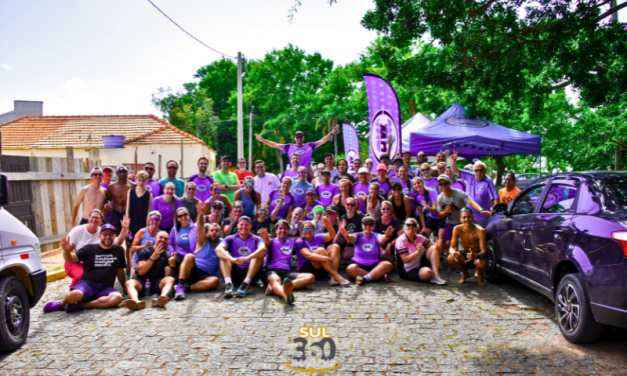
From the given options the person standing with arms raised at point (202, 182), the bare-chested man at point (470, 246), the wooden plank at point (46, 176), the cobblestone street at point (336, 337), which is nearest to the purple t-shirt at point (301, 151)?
the person standing with arms raised at point (202, 182)

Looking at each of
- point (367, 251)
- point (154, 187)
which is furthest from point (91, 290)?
point (367, 251)

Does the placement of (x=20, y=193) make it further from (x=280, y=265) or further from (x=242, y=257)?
(x=280, y=265)

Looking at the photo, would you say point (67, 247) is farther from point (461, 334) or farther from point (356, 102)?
point (356, 102)

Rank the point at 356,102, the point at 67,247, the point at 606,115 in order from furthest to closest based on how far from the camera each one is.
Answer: the point at 356,102 → the point at 606,115 → the point at 67,247

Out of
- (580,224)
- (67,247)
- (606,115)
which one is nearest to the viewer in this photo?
(580,224)

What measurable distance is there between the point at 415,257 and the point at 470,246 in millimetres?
923

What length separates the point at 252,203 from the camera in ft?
30.2

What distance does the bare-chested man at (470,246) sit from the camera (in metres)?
7.38

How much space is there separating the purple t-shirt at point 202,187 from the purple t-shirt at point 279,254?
2548 mm

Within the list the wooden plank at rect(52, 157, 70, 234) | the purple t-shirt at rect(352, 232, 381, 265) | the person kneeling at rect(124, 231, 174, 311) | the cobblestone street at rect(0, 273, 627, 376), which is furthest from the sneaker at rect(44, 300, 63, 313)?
the wooden plank at rect(52, 157, 70, 234)

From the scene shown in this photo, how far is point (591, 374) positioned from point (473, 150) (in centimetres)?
922

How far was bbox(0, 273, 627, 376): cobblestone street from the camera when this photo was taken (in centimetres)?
424

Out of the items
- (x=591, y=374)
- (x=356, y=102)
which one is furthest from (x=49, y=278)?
(x=356, y=102)

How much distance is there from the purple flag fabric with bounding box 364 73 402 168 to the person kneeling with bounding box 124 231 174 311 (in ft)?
20.0
